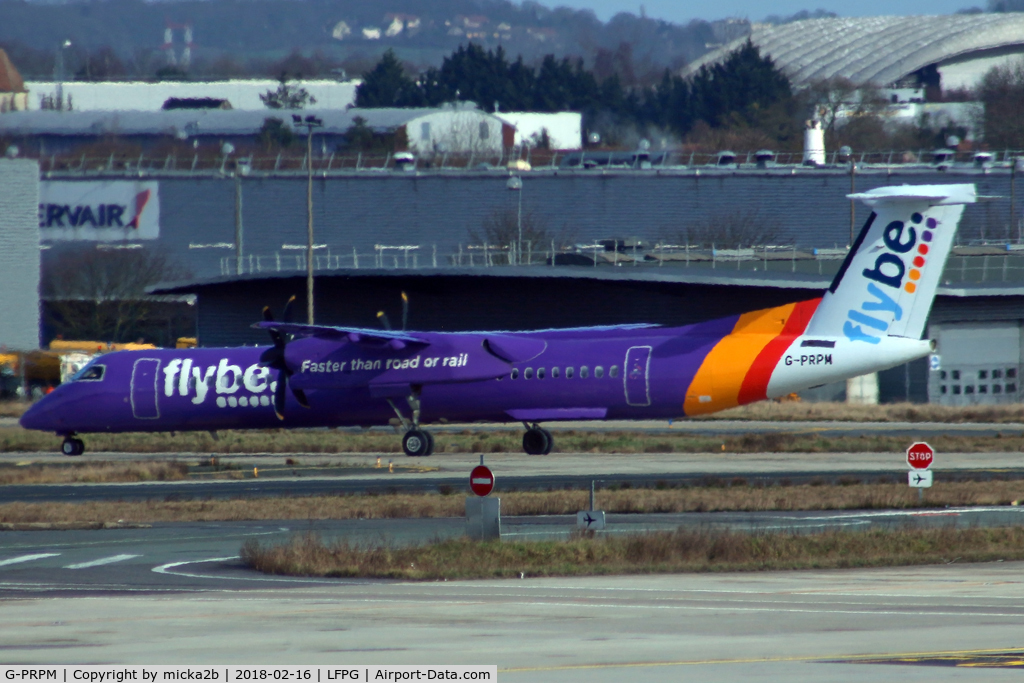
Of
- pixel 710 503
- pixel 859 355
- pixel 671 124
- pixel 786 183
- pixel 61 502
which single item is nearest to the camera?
pixel 710 503

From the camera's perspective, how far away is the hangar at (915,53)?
17462 centimetres

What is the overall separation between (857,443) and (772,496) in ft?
44.3

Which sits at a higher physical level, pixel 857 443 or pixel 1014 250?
pixel 1014 250

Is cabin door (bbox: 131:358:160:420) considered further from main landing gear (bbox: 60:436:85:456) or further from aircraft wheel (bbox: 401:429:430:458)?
aircraft wheel (bbox: 401:429:430:458)

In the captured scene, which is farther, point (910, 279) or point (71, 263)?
point (71, 263)

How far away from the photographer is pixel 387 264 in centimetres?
8606

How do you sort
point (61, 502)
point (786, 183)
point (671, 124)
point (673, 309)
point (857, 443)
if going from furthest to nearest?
1. point (671, 124)
2. point (786, 183)
3. point (673, 309)
4. point (857, 443)
5. point (61, 502)

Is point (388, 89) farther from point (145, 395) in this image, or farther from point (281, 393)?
point (281, 393)

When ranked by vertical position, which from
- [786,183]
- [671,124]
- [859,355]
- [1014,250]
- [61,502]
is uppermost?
[671,124]

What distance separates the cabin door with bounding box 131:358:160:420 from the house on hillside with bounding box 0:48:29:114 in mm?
127213

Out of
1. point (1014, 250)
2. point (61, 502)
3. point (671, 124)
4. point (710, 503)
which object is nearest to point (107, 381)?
point (61, 502)

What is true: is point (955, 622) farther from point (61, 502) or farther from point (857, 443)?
point (857, 443)

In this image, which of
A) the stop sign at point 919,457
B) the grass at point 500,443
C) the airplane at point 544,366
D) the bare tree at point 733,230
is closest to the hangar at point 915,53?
the bare tree at point 733,230

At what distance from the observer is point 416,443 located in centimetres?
3969
